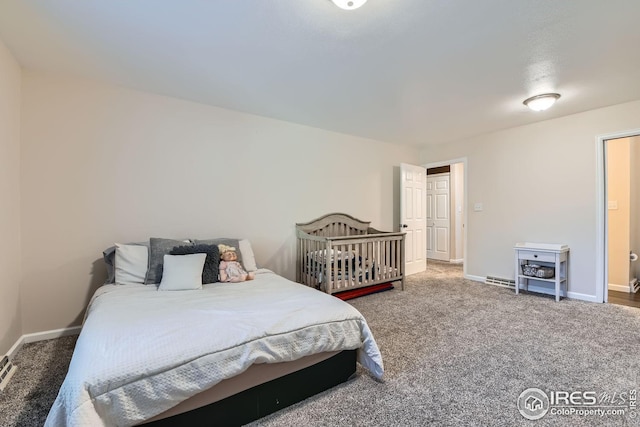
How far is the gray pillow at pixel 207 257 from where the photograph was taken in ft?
8.29

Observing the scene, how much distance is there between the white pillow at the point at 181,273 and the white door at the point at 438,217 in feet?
18.3

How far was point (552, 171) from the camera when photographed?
12.6ft

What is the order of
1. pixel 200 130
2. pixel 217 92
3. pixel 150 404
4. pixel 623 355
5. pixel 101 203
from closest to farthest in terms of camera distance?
pixel 150 404, pixel 623 355, pixel 101 203, pixel 217 92, pixel 200 130

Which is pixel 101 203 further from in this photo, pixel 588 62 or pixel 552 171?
pixel 552 171

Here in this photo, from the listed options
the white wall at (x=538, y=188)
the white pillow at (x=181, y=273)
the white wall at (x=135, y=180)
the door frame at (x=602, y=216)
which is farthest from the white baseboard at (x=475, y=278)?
the white pillow at (x=181, y=273)

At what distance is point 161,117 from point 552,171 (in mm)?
4869

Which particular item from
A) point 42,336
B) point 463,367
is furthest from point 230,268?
point 463,367

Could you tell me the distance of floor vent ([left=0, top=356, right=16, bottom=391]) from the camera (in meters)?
1.83

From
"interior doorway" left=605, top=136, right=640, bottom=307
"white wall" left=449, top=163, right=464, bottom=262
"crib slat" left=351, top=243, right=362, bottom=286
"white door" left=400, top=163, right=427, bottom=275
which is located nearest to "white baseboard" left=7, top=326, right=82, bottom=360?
"crib slat" left=351, top=243, right=362, bottom=286

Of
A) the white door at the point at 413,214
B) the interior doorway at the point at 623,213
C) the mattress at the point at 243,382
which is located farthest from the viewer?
the white door at the point at 413,214

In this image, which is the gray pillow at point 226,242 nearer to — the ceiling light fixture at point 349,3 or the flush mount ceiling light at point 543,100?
the ceiling light fixture at point 349,3

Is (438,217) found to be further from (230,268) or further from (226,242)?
(230,268)

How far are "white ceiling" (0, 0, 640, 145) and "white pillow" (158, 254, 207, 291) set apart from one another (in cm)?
163

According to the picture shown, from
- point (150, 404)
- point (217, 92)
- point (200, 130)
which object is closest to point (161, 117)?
point (200, 130)
